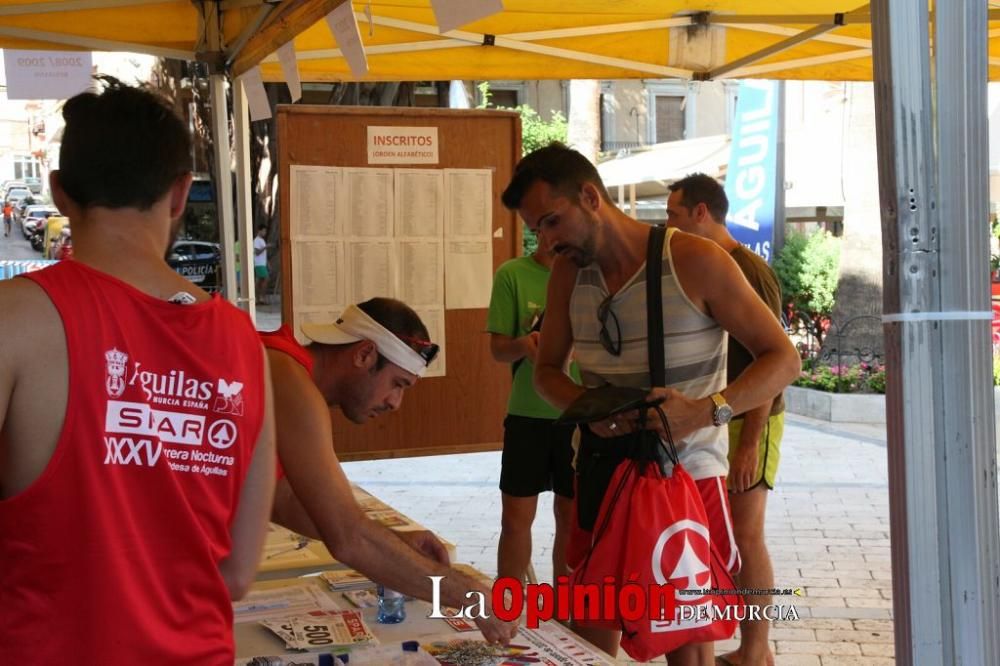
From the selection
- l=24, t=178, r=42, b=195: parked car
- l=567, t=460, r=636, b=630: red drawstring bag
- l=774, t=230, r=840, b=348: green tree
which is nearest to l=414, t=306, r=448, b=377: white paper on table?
l=567, t=460, r=636, b=630: red drawstring bag

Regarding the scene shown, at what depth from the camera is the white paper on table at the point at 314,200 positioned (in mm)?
5312

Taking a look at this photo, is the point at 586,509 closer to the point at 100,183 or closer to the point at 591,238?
the point at 591,238

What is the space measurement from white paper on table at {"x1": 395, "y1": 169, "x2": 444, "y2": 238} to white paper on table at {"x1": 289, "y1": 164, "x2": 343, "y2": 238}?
303 mm

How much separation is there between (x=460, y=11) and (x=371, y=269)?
102 inches

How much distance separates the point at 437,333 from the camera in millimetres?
5590

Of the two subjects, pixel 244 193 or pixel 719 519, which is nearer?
pixel 719 519

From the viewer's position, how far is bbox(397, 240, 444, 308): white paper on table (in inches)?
217

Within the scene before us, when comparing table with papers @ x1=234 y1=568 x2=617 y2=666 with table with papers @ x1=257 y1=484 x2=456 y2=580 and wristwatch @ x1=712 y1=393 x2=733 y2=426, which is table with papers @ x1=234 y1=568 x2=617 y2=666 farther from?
wristwatch @ x1=712 y1=393 x2=733 y2=426

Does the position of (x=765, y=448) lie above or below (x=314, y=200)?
below

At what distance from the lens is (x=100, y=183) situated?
1.49 metres

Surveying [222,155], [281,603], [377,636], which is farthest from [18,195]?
[377,636]

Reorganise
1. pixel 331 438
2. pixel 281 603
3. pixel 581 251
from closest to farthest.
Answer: pixel 331 438 → pixel 281 603 → pixel 581 251

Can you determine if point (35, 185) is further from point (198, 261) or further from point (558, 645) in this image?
point (558, 645)

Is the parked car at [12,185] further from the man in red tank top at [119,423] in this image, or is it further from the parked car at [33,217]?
the man in red tank top at [119,423]
